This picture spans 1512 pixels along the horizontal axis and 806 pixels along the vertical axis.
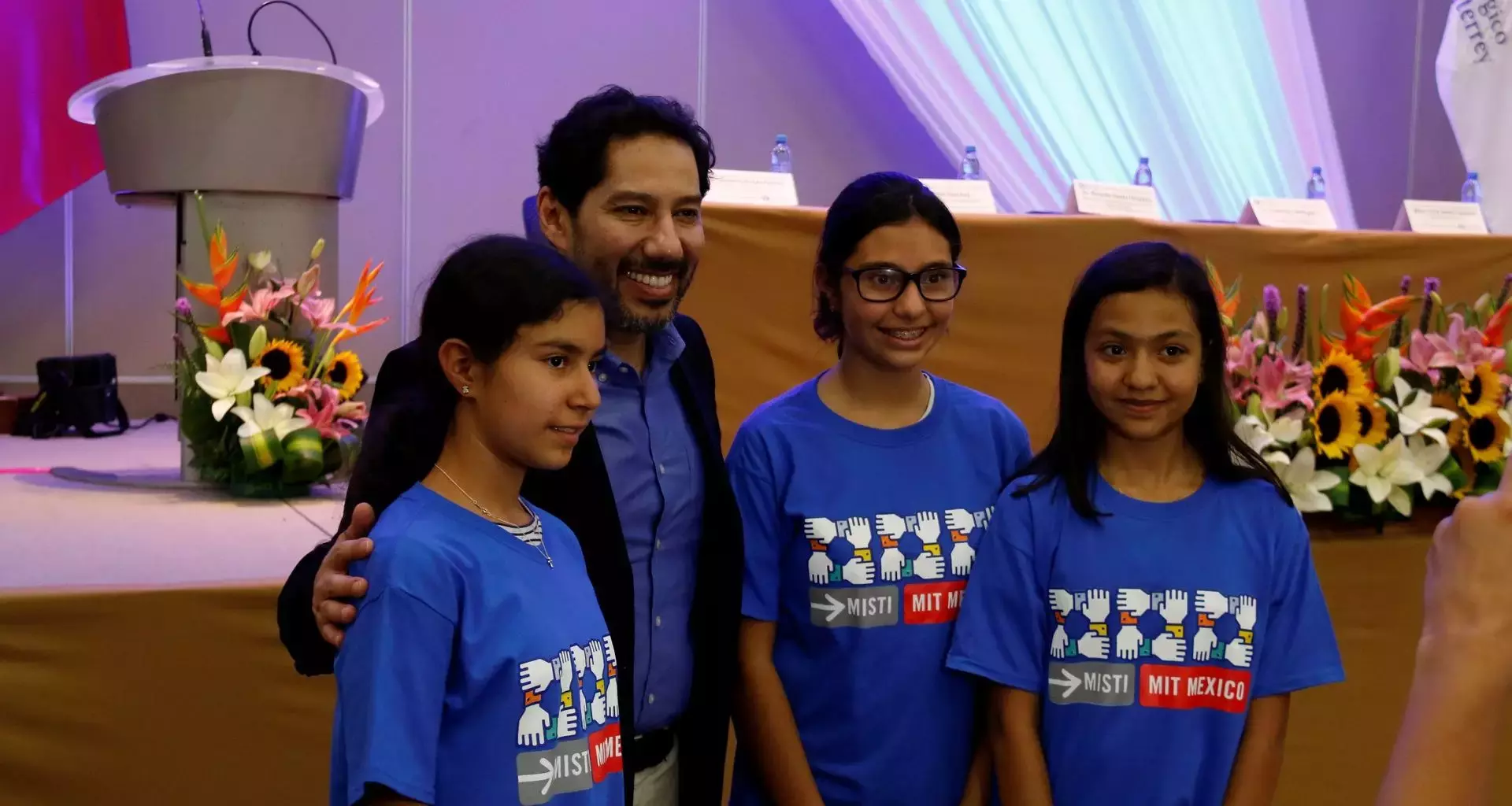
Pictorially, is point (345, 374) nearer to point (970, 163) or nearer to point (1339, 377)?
point (1339, 377)

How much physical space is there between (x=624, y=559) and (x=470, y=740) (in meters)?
0.29

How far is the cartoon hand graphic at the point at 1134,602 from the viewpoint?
Result: 59.1 inches

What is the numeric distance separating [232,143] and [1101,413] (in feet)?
6.10

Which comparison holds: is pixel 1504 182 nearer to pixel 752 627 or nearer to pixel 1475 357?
pixel 1475 357

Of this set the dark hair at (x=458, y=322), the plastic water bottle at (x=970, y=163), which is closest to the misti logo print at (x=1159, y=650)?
the dark hair at (x=458, y=322)

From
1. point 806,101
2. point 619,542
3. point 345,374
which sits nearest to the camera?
point 619,542

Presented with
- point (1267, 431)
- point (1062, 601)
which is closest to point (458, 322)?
point (1062, 601)

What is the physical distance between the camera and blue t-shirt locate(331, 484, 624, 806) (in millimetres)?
1062

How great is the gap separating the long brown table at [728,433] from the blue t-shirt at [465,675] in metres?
0.87

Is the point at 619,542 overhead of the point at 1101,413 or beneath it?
beneath

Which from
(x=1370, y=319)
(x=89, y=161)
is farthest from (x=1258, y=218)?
(x=89, y=161)

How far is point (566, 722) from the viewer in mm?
1151

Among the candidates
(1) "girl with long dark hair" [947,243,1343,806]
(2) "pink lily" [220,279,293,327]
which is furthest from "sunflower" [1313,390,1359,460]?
(2) "pink lily" [220,279,293,327]

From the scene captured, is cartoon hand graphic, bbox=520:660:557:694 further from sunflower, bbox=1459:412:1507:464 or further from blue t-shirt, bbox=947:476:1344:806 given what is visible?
sunflower, bbox=1459:412:1507:464
